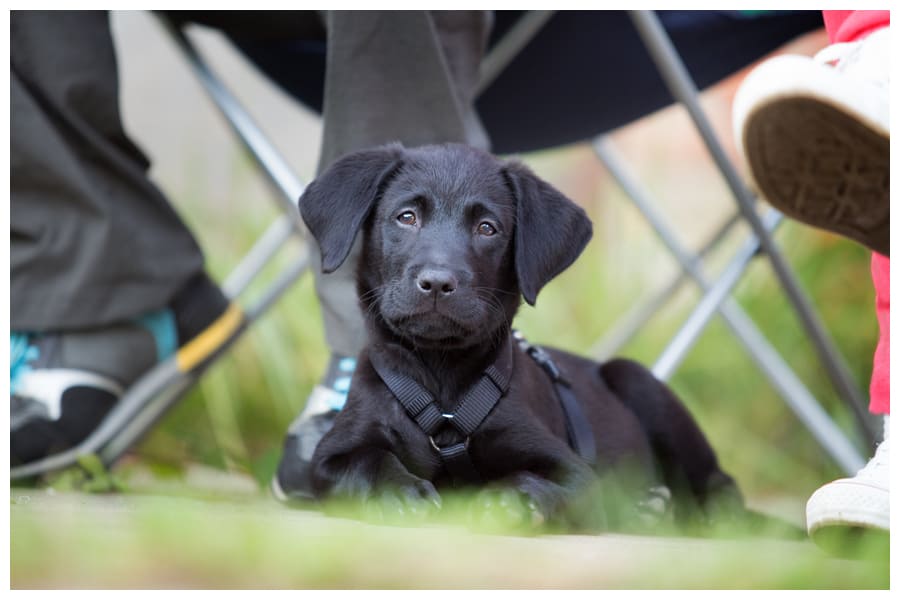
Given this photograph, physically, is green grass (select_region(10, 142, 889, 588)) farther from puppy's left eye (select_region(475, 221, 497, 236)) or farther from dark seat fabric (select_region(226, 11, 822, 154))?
dark seat fabric (select_region(226, 11, 822, 154))

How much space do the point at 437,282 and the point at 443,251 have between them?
0.08 m

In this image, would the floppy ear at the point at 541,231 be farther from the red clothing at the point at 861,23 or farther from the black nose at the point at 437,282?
the red clothing at the point at 861,23

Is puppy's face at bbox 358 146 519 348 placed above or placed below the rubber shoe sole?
above

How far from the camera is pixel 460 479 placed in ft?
6.41

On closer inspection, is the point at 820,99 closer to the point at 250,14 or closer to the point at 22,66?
the point at 250,14

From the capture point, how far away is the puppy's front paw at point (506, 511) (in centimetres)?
171

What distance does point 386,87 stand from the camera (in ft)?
7.38

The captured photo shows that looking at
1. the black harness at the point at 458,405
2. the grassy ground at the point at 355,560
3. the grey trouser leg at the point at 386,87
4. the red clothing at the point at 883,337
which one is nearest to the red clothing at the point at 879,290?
the red clothing at the point at 883,337

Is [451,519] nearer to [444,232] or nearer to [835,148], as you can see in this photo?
[444,232]

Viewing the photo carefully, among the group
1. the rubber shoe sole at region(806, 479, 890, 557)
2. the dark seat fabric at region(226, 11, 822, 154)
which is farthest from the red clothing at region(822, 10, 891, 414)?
the dark seat fabric at region(226, 11, 822, 154)

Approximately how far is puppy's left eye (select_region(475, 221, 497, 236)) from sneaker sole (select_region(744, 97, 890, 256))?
21.0 inches

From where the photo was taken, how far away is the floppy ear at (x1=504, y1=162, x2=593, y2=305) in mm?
2035

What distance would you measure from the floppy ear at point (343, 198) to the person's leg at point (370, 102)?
213 mm

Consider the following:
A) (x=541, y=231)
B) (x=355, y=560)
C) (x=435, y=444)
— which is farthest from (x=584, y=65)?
(x=355, y=560)
